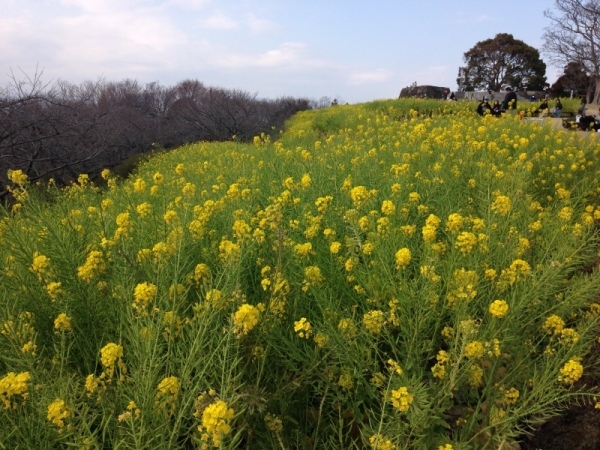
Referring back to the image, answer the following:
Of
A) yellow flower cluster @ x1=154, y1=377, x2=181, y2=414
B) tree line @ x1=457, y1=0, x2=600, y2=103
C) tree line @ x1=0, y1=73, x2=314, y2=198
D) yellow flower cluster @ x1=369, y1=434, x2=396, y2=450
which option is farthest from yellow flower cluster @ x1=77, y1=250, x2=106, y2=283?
tree line @ x1=457, y1=0, x2=600, y2=103

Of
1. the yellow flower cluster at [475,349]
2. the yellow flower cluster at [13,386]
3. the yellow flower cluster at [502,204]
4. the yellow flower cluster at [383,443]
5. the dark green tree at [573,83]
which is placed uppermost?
the dark green tree at [573,83]

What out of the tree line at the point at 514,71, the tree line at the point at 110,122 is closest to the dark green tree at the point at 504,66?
the tree line at the point at 514,71

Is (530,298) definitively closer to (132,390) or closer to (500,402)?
(500,402)

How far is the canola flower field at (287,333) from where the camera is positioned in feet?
4.74

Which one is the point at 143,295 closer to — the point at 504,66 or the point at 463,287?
the point at 463,287

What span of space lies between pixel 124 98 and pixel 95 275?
1166 inches

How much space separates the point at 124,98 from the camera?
93.5 ft

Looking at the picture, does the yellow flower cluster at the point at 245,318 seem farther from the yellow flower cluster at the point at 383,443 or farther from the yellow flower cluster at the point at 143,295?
the yellow flower cluster at the point at 383,443

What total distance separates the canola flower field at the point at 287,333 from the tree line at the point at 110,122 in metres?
9.14

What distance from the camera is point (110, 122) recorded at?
18.6 meters

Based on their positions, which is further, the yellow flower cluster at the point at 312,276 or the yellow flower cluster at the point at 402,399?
the yellow flower cluster at the point at 312,276

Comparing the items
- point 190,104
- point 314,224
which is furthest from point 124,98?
point 314,224

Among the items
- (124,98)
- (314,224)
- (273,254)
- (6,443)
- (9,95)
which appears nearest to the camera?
(6,443)

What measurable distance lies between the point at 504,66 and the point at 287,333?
46363 mm
